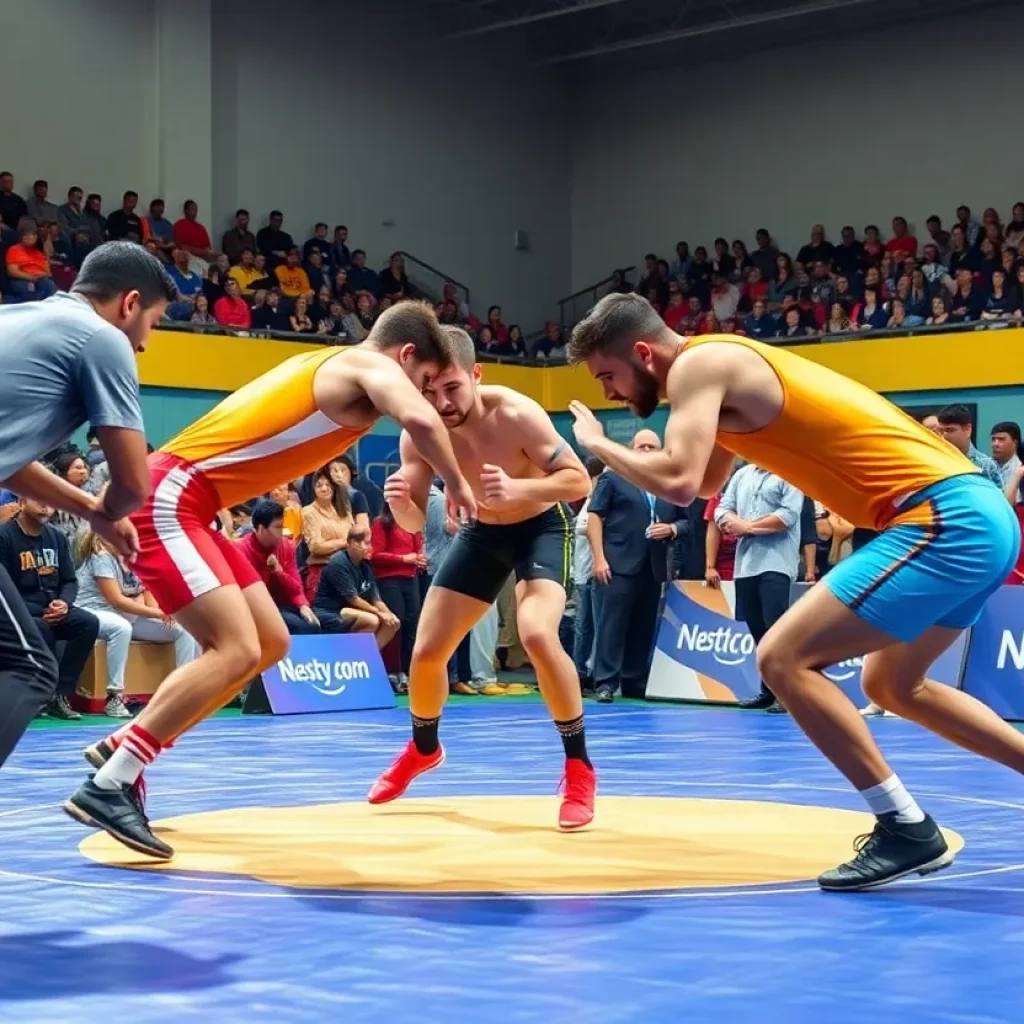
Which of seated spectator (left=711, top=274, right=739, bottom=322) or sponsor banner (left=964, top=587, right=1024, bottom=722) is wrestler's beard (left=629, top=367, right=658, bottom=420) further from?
seated spectator (left=711, top=274, right=739, bottom=322)

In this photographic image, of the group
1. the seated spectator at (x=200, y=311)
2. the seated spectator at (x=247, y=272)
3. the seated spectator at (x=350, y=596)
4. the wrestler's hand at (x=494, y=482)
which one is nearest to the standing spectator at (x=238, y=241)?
the seated spectator at (x=247, y=272)

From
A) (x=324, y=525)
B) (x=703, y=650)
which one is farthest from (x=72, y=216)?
(x=703, y=650)

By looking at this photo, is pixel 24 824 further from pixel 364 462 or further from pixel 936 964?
pixel 364 462

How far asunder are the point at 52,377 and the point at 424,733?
271 cm

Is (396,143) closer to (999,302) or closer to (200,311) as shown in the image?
(200,311)

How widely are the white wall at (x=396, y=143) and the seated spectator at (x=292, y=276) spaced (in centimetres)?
166

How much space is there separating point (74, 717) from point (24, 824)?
4.92 metres

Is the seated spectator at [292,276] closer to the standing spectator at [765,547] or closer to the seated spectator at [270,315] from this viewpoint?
the seated spectator at [270,315]

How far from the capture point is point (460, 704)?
38.0 ft

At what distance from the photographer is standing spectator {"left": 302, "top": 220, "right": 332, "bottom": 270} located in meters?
21.7

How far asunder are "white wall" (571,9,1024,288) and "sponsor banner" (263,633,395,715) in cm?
1427

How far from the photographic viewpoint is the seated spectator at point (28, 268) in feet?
54.7

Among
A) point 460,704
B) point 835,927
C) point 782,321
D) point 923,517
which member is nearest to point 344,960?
point 835,927

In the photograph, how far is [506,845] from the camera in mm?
5234
